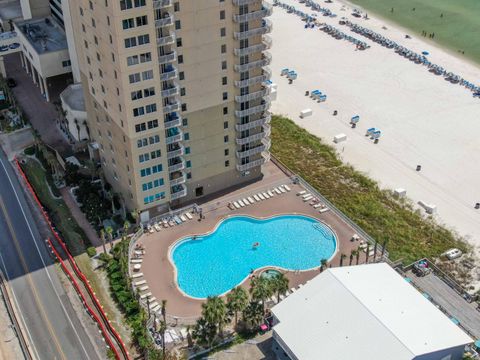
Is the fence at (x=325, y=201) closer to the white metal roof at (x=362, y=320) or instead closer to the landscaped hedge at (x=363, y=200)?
the landscaped hedge at (x=363, y=200)

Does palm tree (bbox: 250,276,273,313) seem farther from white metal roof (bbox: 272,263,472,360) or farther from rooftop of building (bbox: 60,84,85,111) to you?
rooftop of building (bbox: 60,84,85,111)

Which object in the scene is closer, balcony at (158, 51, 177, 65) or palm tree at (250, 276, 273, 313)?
palm tree at (250, 276, 273, 313)

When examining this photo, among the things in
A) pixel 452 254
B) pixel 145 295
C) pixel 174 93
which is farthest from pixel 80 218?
pixel 452 254

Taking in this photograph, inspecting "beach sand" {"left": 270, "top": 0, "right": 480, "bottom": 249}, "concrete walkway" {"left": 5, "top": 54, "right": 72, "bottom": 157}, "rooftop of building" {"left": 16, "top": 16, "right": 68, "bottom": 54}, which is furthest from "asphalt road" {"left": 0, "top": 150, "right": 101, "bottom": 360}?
"beach sand" {"left": 270, "top": 0, "right": 480, "bottom": 249}

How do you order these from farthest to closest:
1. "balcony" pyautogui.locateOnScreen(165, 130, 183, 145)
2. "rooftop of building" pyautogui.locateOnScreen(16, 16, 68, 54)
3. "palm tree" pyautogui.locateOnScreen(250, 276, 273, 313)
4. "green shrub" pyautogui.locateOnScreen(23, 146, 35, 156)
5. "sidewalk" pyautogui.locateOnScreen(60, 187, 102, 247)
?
"rooftop of building" pyautogui.locateOnScreen(16, 16, 68, 54) < "green shrub" pyautogui.locateOnScreen(23, 146, 35, 156) < "sidewalk" pyautogui.locateOnScreen(60, 187, 102, 247) < "balcony" pyautogui.locateOnScreen(165, 130, 183, 145) < "palm tree" pyautogui.locateOnScreen(250, 276, 273, 313)

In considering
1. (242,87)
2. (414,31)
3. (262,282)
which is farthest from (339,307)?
(414,31)

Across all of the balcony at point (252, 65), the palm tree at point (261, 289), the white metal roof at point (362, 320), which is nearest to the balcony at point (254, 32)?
the balcony at point (252, 65)
